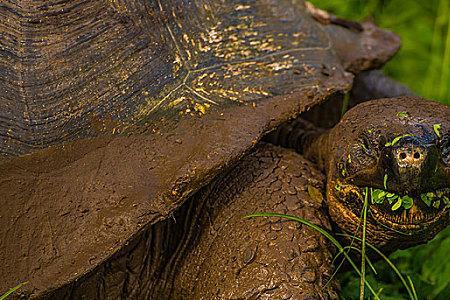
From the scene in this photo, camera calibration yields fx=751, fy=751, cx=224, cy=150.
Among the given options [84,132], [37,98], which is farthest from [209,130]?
[37,98]

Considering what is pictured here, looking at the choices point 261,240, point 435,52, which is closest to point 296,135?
point 261,240

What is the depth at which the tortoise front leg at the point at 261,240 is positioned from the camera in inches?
94.2

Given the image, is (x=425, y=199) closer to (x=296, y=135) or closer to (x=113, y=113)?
(x=296, y=135)

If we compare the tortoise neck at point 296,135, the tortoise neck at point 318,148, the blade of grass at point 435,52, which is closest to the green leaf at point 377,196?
the tortoise neck at point 318,148

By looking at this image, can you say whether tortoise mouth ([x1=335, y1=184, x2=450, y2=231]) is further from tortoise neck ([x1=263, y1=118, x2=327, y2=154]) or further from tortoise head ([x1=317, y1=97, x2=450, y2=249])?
tortoise neck ([x1=263, y1=118, x2=327, y2=154])

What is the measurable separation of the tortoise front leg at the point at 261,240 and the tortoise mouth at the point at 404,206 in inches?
7.8

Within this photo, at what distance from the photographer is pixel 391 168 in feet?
7.61

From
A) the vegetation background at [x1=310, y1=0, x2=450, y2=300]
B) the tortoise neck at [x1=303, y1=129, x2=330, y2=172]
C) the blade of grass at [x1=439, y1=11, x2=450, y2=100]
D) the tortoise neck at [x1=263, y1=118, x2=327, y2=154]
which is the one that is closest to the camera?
the tortoise neck at [x1=303, y1=129, x2=330, y2=172]

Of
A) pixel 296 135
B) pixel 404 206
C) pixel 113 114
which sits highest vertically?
pixel 113 114

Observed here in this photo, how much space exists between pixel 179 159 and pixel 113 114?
0.28 meters

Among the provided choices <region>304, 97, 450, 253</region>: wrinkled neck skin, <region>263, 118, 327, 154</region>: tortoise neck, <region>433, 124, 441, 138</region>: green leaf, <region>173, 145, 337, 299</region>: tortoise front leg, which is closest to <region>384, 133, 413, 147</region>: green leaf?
<region>304, 97, 450, 253</region>: wrinkled neck skin

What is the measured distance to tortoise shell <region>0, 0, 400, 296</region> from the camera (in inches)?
92.6

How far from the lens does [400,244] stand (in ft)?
8.63

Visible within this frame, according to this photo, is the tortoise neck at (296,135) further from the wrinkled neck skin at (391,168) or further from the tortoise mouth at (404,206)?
the tortoise mouth at (404,206)
